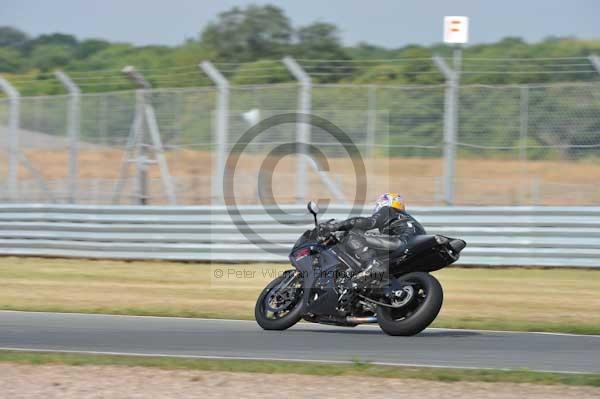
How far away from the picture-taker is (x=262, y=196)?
54.3 feet

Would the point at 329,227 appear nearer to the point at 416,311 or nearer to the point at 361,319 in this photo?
the point at 361,319

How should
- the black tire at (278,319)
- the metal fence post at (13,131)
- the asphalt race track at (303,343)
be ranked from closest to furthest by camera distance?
the asphalt race track at (303,343) < the black tire at (278,319) < the metal fence post at (13,131)

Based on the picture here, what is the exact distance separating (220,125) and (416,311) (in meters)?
8.75

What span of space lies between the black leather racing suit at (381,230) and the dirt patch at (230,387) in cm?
232

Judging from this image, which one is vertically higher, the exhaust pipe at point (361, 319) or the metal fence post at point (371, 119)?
the metal fence post at point (371, 119)

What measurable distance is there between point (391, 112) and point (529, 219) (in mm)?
2881

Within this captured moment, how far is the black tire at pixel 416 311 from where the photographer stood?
856cm

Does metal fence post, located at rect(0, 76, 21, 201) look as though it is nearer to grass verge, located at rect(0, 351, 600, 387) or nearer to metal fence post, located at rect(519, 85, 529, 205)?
metal fence post, located at rect(519, 85, 529, 205)

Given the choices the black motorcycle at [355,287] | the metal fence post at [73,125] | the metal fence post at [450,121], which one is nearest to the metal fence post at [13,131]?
the metal fence post at [73,125]

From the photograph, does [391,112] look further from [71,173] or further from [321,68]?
[71,173]

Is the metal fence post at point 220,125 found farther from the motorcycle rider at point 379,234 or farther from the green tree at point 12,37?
the green tree at point 12,37

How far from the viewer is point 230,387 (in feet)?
22.0

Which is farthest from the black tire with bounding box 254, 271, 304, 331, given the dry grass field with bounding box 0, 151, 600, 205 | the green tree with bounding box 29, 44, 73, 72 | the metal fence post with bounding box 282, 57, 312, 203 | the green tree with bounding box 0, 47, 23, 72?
the green tree with bounding box 0, 47, 23, 72

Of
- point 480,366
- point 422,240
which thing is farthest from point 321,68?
point 480,366
